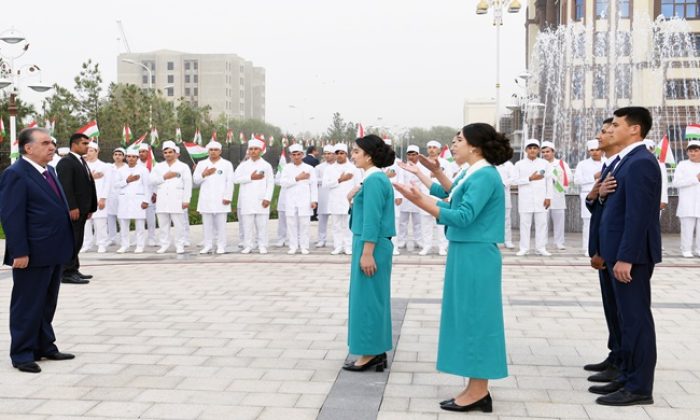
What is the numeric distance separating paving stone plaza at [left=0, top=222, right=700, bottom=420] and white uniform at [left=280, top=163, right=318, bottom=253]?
2877mm

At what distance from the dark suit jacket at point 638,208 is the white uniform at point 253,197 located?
9335 mm

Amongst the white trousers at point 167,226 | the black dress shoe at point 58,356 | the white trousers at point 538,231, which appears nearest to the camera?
the black dress shoe at point 58,356

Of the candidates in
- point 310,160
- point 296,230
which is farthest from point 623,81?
point 296,230

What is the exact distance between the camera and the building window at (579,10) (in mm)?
50406

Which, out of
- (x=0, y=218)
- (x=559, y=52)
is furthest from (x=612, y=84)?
(x=0, y=218)

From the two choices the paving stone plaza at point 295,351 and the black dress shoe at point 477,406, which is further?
the paving stone plaza at point 295,351

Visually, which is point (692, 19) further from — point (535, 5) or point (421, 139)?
point (421, 139)

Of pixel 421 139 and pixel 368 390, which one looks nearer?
pixel 368 390

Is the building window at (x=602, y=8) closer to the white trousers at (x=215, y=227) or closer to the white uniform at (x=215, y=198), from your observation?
the white uniform at (x=215, y=198)

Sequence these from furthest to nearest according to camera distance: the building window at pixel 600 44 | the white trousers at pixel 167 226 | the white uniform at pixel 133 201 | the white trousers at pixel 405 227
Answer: the building window at pixel 600 44
the white trousers at pixel 405 227
the white uniform at pixel 133 201
the white trousers at pixel 167 226

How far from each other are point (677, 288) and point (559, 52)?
4409 cm

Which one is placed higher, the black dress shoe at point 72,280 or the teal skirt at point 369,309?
the teal skirt at point 369,309

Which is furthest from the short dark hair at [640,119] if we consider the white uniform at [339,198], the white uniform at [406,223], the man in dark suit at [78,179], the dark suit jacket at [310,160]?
the dark suit jacket at [310,160]

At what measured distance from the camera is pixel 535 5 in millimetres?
64688
